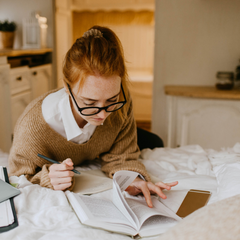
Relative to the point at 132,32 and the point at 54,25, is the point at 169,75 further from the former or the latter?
the point at 132,32

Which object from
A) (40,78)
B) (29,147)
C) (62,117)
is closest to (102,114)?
(62,117)

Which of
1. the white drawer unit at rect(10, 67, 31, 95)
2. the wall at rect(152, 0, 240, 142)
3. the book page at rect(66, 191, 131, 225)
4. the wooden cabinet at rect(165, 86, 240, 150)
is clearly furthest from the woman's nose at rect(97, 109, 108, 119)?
the white drawer unit at rect(10, 67, 31, 95)

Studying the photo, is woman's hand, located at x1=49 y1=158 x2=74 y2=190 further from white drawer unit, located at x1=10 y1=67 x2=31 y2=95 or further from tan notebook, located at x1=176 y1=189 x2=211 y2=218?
white drawer unit, located at x1=10 y1=67 x2=31 y2=95

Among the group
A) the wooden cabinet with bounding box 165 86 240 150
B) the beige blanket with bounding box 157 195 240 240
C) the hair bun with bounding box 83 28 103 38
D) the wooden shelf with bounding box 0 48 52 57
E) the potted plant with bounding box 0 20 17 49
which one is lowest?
the wooden cabinet with bounding box 165 86 240 150

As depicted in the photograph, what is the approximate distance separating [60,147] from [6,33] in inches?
92.2

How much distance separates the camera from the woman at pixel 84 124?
2.66 feet

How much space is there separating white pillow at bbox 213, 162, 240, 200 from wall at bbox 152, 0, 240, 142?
4.82 feet

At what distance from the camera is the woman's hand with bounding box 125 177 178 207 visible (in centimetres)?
81

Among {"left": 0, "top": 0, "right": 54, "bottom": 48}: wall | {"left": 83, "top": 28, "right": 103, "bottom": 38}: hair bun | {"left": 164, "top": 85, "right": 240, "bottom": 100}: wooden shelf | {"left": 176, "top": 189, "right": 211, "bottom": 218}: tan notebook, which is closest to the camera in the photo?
{"left": 176, "top": 189, "right": 211, "bottom": 218}: tan notebook

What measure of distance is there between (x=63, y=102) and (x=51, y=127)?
10 centimetres

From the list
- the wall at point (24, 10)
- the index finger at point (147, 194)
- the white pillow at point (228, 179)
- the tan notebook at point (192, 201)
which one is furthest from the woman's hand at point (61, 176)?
the wall at point (24, 10)

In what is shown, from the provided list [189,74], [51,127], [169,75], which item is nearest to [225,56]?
[189,74]

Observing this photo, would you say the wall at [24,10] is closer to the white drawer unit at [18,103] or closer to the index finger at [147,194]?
the white drawer unit at [18,103]

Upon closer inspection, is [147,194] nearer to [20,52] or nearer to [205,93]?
[205,93]
